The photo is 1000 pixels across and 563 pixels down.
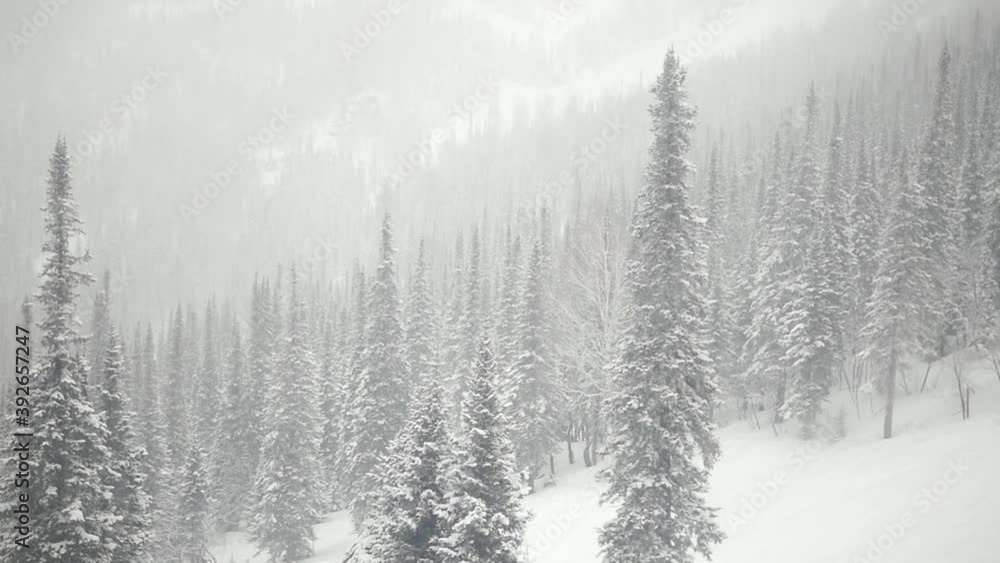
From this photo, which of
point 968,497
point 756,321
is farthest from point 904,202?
point 968,497

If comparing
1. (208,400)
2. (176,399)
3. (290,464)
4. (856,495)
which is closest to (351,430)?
(290,464)

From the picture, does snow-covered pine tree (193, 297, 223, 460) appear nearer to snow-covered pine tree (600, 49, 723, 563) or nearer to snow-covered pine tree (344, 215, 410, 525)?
snow-covered pine tree (344, 215, 410, 525)

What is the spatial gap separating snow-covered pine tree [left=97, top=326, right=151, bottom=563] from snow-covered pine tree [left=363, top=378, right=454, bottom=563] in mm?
11150

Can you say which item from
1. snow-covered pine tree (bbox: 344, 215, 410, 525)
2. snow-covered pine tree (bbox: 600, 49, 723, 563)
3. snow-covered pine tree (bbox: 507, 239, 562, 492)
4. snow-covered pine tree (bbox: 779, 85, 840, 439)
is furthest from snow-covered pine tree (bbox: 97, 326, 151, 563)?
snow-covered pine tree (bbox: 779, 85, 840, 439)

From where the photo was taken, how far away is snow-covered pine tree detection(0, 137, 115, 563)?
15078mm

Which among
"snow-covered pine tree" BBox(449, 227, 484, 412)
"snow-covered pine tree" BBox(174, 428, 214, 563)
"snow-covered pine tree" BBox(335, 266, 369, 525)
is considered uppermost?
"snow-covered pine tree" BBox(449, 227, 484, 412)

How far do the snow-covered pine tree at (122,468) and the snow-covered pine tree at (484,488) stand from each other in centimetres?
1316

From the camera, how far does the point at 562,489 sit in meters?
33.1

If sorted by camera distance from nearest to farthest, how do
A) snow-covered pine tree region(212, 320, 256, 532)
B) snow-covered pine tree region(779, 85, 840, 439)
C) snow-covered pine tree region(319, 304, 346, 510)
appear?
snow-covered pine tree region(779, 85, 840, 439)
snow-covered pine tree region(212, 320, 256, 532)
snow-covered pine tree region(319, 304, 346, 510)

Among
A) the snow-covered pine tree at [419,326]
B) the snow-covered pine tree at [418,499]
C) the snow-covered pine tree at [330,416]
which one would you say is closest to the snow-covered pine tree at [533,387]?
the snow-covered pine tree at [419,326]

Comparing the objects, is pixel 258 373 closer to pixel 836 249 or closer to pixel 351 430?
pixel 351 430

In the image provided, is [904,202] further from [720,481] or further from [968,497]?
[720,481]

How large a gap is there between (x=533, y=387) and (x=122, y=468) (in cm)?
2200

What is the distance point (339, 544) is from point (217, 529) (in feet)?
40.7
